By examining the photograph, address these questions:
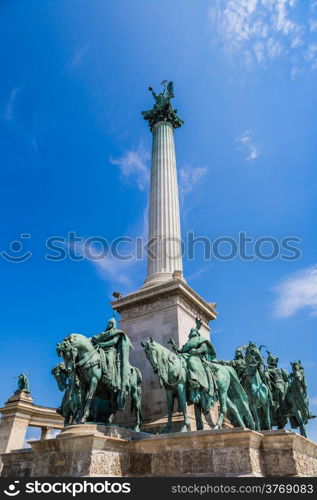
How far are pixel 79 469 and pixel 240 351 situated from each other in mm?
9818

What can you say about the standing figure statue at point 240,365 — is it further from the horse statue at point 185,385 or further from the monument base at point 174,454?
the monument base at point 174,454

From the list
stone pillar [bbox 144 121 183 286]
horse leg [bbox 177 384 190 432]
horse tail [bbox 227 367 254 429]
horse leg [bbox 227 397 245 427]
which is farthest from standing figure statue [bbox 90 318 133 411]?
stone pillar [bbox 144 121 183 286]

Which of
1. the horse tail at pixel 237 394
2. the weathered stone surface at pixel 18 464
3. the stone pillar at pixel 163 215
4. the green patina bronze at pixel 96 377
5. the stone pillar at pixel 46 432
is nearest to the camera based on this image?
the green patina bronze at pixel 96 377

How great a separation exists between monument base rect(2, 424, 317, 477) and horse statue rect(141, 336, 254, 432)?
1.16m

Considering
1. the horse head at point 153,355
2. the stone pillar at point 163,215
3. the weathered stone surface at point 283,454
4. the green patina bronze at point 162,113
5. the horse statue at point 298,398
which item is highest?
the green patina bronze at point 162,113

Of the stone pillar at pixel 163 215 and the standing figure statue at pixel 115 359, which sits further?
the stone pillar at pixel 163 215

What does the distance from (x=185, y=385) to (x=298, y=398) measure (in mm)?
8042

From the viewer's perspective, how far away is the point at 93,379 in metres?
12.4

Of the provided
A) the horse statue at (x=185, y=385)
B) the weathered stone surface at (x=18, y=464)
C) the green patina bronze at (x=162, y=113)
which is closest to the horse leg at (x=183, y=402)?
the horse statue at (x=185, y=385)

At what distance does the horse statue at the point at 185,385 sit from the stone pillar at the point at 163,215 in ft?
19.9

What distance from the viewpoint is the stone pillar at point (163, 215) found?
20250 mm

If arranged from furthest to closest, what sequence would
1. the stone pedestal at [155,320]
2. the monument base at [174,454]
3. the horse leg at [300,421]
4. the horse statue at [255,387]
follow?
1. the horse leg at [300,421]
2. the stone pedestal at [155,320]
3. the horse statue at [255,387]
4. the monument base at [174,454]

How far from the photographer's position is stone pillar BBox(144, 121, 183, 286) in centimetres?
2025

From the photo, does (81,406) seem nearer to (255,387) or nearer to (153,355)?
(153,355)
